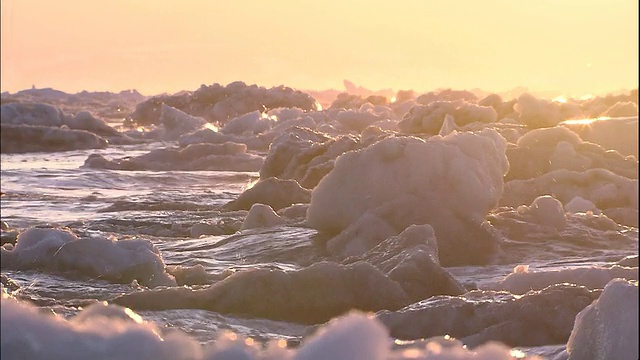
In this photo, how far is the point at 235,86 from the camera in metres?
56.0

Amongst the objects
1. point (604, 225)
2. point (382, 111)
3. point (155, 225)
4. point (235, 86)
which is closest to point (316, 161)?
point (155, 225)

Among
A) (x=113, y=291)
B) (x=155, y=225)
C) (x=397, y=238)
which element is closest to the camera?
(x=113, y=291)

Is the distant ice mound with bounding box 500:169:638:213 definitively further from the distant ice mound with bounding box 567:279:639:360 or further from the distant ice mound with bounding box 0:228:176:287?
the distant ice mound with bounding box 567:279:639:360

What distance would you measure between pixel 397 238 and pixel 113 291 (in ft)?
6.06

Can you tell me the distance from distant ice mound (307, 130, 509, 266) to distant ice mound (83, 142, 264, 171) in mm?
13318

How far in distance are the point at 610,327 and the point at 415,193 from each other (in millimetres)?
5270

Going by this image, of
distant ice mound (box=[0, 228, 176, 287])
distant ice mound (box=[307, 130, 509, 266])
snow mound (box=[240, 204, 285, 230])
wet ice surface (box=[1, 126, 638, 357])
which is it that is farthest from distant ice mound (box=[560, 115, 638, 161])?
distant ice mound (box=[0, 228, 176, 287])

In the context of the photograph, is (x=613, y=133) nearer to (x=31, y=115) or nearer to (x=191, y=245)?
(x=191, y=245)

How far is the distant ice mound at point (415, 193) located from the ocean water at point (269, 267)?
270 millimetres

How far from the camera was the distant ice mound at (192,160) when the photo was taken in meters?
21.3

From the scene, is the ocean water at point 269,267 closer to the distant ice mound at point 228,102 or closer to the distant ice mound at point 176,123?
the distant ice mound at point 176,123

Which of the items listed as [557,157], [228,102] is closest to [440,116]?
[557,157]

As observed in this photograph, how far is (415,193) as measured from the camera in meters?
7.59

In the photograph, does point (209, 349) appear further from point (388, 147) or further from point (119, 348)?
point (388, 147)
